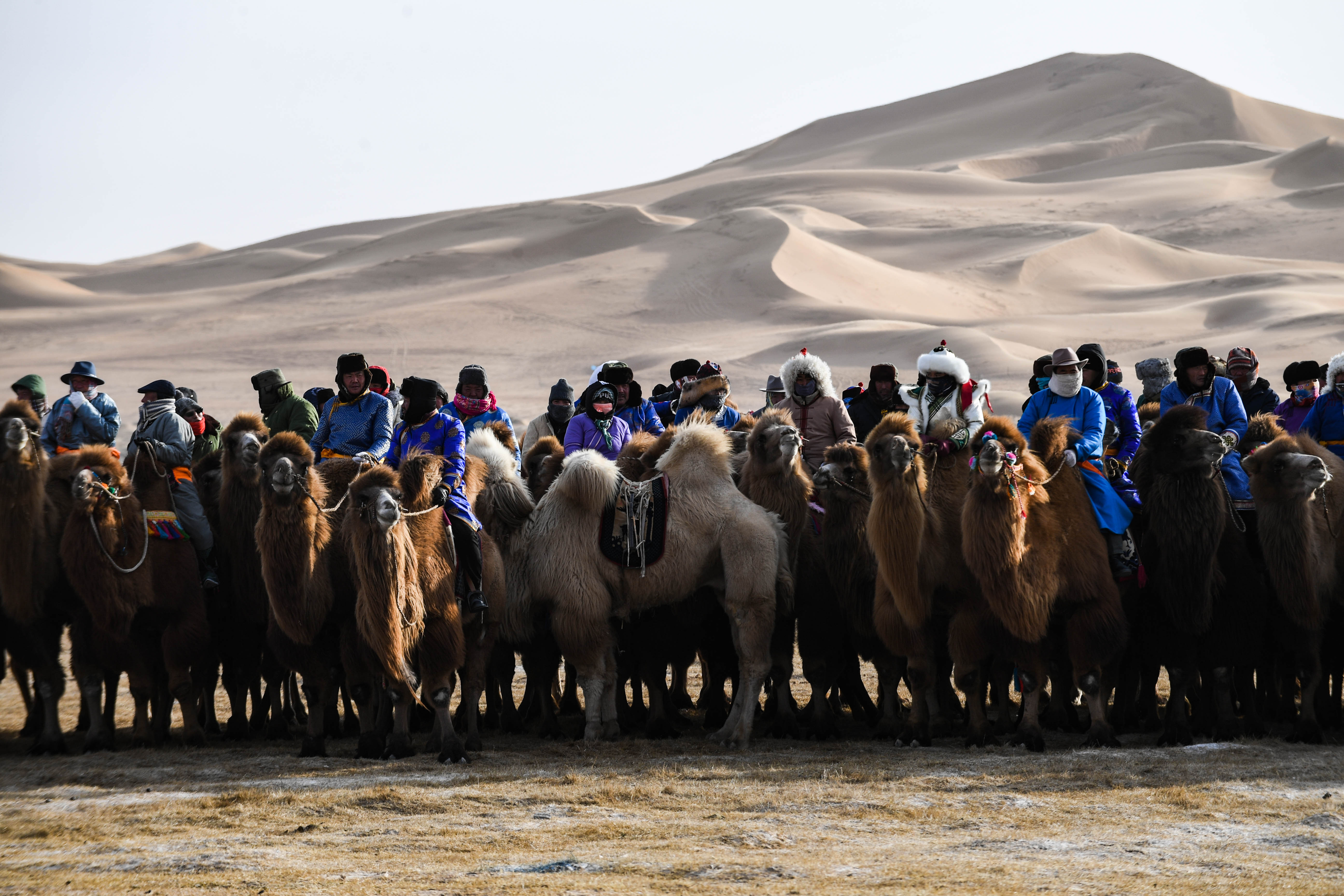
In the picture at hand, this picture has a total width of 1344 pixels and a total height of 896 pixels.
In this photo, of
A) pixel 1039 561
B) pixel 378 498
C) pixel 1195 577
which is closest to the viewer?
pixel 378 498

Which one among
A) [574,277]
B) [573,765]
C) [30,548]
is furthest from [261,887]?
[574,277]

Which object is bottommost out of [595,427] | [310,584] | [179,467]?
[310,584]

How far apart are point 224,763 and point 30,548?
1.96 metres

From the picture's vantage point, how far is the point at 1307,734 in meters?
8.55

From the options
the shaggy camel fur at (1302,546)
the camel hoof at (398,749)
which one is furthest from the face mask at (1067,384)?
the camel hoof at (398,749)

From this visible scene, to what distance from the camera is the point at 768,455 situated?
969 centimetres

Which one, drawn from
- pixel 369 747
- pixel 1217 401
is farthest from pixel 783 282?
pixel 369 747

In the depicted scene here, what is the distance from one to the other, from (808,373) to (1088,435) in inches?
88.8

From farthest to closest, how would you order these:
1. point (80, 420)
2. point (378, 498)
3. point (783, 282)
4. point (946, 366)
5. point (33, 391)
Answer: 1. point (783, 282)
2. point (33, 391)
3. point (80, 420)
4. point (946, 366)
5. point (378, 498)

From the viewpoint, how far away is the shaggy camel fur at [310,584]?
27.3 feet

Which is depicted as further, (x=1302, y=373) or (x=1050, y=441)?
(x=1302, y=373)

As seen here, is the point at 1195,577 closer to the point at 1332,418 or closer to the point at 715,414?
the point at 1332,418

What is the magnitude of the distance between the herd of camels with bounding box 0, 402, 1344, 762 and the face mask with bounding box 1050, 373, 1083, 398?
0.48m

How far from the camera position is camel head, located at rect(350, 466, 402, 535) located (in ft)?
26.5
